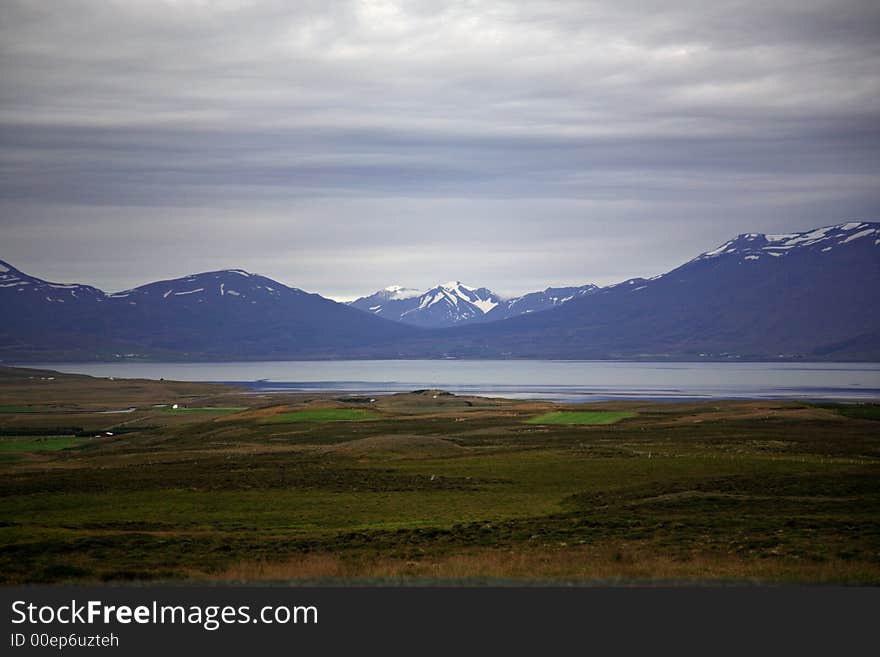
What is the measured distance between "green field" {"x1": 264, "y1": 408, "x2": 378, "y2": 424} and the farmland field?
277 inches

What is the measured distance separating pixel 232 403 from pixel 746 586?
409ft

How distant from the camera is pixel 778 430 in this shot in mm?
77875

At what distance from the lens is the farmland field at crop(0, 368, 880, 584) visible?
26.3m

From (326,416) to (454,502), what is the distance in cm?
6307

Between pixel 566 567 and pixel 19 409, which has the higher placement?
pixel 566 567

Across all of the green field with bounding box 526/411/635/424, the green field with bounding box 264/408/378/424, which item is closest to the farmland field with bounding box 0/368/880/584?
the green field with bounding box 526/411/635/424

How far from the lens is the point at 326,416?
10338 cm

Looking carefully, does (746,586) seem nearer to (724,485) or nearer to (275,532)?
(275,532)

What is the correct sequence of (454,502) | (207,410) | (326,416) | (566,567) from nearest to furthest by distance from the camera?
(566,567)
(454,502)
(326,416)
(207,410)

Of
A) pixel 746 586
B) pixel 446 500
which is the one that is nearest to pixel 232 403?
pixel 446 500

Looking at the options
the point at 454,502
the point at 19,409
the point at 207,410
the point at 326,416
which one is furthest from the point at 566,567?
the point at 19,409

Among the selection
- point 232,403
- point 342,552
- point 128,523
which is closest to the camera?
point 342,552

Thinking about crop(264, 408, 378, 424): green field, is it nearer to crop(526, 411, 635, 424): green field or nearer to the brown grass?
crop(526, 411, 635, 424): green field

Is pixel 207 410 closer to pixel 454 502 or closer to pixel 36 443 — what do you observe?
pixel 36 443
